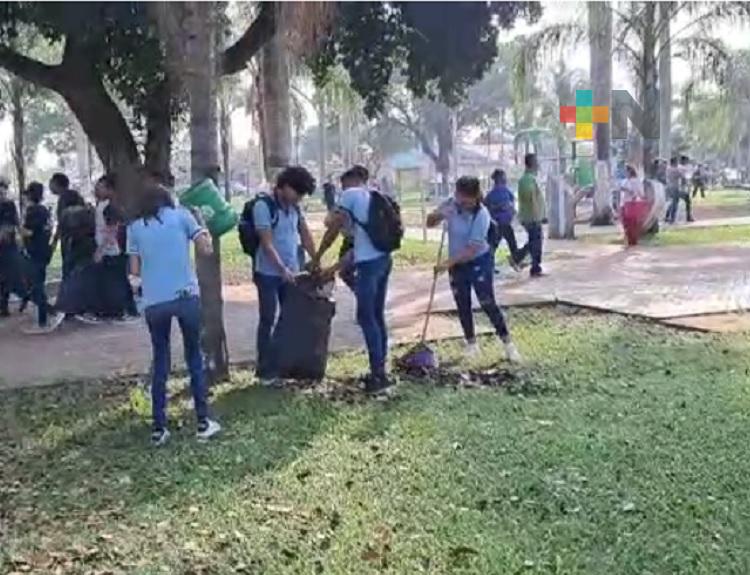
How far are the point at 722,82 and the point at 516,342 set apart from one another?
1685cm

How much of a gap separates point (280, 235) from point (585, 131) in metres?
18.6

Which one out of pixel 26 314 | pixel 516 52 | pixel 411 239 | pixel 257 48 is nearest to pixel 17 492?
pixel 26 314

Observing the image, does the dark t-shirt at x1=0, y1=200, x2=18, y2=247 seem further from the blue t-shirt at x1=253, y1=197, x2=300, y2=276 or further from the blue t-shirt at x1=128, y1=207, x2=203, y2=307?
the blue t-shirt at x1=128, y1=207, x2=203, y2=307

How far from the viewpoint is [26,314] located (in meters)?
12.3

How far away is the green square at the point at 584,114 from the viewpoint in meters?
24.5

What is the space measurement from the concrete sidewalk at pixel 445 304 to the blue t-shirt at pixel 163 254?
8.52ft

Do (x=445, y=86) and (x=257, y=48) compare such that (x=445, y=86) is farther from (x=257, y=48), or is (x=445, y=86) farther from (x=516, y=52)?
(x=516, y=52)

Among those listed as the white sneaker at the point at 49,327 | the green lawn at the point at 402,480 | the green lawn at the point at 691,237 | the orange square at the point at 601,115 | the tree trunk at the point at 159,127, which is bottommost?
the green lawn at the point at 402,480

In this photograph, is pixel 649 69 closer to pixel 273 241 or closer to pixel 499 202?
pixel 499 202

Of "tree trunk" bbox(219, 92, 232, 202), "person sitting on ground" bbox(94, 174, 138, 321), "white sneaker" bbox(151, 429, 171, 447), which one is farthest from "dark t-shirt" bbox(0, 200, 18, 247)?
"tree trunk" bbox(219, 92, 232, 202)

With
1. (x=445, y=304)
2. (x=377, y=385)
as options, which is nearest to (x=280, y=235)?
(x=377, y=385)

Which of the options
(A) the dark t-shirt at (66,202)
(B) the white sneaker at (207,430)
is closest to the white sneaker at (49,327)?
(A) the dark t-shirt at (66,202)

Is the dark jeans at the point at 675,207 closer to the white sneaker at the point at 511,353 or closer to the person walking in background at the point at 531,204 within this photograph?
the person walking in background at the point at 531,204

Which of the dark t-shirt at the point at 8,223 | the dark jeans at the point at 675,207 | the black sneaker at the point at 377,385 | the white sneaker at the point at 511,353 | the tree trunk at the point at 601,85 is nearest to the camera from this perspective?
the black sneaker at the point at 377,385
